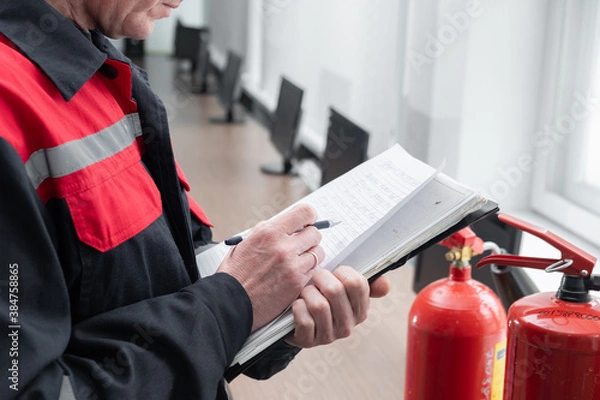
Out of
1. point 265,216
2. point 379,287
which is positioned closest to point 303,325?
point 379,287

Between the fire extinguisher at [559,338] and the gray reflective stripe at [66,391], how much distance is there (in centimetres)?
49

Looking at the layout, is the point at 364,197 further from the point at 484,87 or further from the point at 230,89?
the point at 230,89

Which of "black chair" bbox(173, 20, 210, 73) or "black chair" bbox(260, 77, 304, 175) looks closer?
"black chair" bbox(260, 77, 304, 175)

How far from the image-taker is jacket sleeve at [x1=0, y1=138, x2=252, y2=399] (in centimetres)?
64

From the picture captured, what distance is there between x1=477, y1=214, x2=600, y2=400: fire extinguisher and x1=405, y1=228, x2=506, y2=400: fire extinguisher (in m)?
0.09

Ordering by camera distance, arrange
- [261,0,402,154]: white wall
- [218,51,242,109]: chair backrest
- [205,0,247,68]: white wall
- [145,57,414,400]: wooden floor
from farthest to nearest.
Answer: [205,0,247,68]: white wall < [218,51,242,109]: chair backrest < [261,0,402,154]: white wall < [145,57,414,400]: wooden floor

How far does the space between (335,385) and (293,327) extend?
2.27 ft

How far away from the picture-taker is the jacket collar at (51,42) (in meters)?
0.75

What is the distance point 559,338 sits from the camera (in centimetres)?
82

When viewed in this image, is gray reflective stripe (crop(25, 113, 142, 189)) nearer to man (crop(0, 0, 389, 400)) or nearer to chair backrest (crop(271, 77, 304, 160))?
man (crop(0, 0, 389, 400))

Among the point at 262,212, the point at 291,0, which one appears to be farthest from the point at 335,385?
the point at 291,0

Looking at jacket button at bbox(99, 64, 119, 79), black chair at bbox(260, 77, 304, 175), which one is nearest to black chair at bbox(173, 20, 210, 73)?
black chair at bbox(260, 77, 304, 175)

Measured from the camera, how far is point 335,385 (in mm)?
1479

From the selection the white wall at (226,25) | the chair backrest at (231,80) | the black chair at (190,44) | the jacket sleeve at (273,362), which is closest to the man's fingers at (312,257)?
the jacket sleeve at (273,362)
